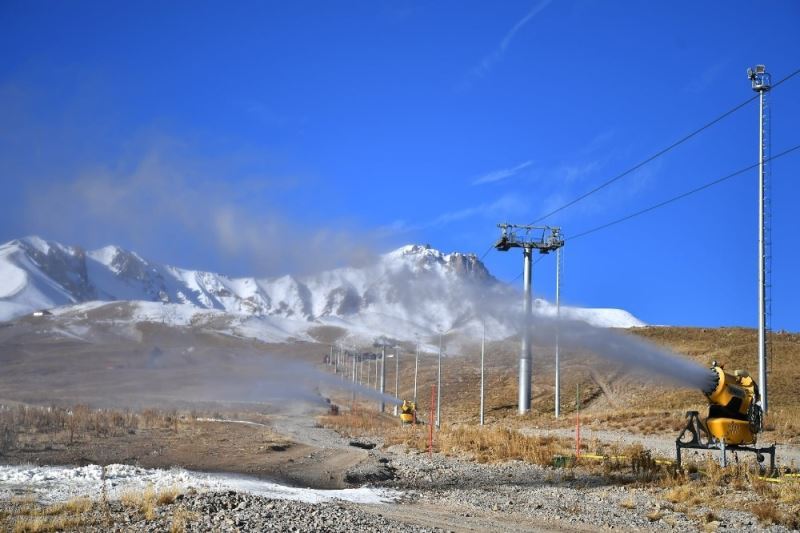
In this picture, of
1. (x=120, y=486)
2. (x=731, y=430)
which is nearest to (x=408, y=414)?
(x=731, y=430)

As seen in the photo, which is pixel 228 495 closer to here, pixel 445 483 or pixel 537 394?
pixel 445 483

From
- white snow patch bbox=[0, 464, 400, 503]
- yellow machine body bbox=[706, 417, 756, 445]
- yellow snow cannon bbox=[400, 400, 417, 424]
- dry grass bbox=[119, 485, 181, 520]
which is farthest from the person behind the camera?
yellow snow cannon bbox=[400, 400, 417, 424]

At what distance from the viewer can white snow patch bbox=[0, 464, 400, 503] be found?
19.0 metres

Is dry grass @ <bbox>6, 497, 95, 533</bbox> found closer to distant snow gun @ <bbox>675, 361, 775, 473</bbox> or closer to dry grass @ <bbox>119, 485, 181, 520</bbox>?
dry grass @ <bbox>119, 485, 181, 520</bbox>

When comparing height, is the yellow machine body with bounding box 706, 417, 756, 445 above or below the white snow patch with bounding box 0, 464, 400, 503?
above

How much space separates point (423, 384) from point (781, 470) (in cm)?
10534

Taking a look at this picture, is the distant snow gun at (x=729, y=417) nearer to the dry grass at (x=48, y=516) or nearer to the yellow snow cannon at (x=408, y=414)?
the dry grass at (x=48, y=516)

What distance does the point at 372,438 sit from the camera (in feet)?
154

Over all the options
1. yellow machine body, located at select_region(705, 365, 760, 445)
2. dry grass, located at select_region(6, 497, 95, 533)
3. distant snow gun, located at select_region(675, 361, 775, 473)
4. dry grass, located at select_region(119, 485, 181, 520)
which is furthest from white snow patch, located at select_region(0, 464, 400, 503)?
yellow machine body, located at select_region(705, 365, 760, 445)

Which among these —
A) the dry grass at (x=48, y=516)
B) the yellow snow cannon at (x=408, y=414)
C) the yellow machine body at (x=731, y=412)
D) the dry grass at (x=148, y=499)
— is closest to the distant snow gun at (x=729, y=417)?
the yellow machine body at (x=731, y=412)

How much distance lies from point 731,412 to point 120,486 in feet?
55.6

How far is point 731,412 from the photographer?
836 inches

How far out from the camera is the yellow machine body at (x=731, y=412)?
21047 mm

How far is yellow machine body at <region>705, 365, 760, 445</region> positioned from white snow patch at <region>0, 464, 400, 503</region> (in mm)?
9137
